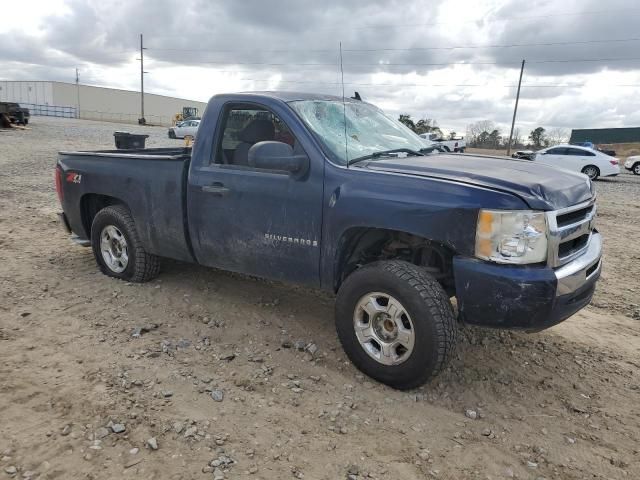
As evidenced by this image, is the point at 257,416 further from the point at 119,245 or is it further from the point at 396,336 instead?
the point at 119,245

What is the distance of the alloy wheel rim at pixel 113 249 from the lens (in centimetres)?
528

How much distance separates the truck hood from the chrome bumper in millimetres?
363

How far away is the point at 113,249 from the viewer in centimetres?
543

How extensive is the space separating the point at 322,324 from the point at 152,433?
6.12ft

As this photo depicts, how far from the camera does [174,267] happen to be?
5812 mm

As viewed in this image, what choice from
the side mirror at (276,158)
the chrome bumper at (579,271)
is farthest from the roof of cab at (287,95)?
the chrome bumper at (579,271)

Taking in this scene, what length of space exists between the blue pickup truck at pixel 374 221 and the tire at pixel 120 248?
0.57ft

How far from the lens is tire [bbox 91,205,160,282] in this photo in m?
5.10

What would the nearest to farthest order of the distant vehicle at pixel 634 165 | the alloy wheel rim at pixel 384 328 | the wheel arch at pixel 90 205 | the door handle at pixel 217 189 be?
1. the alloy wheel rim at pixel 384 328
2. the door handle at pixel 217 189
3. the wheel arch at pixel 90 205
4. the distant vehicle at pixel 634 165

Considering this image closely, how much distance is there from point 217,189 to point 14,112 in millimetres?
30981

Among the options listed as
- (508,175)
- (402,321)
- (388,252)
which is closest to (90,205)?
(388,252)

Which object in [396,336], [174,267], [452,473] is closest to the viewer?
[452,473]

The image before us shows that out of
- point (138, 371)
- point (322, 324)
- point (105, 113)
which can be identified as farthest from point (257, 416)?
point (105, 113)

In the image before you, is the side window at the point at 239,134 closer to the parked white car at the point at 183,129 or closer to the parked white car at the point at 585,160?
the parked white car at the point at 585,160
